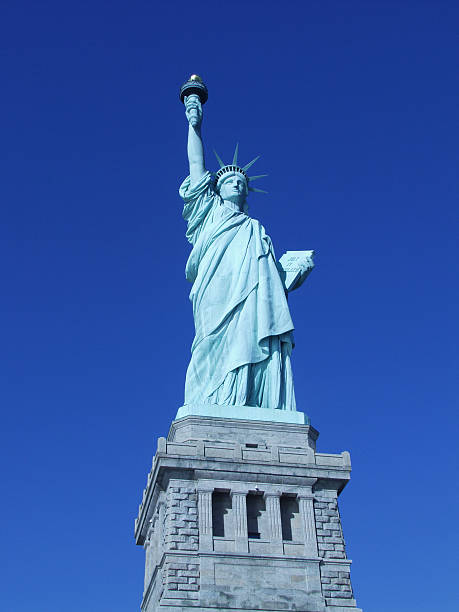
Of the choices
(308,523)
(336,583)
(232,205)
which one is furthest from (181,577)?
(232,205)

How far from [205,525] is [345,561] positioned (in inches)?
171

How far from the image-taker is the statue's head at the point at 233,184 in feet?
111

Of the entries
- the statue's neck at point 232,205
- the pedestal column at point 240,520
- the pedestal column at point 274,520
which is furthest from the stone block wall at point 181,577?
the statue's neck at point 232,205

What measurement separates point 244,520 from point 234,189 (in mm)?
13846

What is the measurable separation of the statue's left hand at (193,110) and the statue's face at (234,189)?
8.67 feet

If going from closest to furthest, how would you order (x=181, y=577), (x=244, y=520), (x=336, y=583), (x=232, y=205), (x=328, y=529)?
(x=181, y=577) < (x=336, y=583) < (x=244, y=520) < (x=328, y=529) < (x=232, y=205)

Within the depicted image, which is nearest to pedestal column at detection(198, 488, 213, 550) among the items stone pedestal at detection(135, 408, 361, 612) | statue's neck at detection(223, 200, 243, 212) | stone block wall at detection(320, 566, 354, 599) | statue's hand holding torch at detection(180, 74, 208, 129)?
stone pedestal at detection(135, 408, 361, 612)

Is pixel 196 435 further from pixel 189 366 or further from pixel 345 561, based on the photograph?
pixel 345 561

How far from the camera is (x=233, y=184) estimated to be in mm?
34094

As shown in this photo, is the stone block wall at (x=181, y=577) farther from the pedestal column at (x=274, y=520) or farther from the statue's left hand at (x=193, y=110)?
the statue's left hand at (x=193, y=110)

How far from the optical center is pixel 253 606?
24000 millimetres

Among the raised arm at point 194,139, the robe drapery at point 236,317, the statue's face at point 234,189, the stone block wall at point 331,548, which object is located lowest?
the stone block wall at point 331,548

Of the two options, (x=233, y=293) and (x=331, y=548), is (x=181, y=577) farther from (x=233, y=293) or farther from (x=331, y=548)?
(x=233, y=293)

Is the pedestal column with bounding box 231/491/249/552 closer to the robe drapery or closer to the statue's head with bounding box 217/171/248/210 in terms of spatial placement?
the robe drapery
